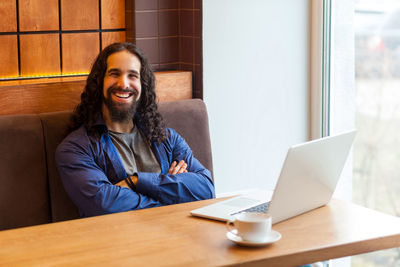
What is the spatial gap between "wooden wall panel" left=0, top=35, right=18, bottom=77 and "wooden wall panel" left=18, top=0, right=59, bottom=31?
0.08 m

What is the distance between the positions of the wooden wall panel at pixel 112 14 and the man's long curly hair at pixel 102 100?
451 millimetres

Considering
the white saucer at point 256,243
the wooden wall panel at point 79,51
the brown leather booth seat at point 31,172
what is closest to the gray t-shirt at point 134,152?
the brown leather booth seat at point 31,172

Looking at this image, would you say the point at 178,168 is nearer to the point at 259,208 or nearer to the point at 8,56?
the point at 259,208

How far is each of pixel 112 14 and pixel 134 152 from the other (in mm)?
861

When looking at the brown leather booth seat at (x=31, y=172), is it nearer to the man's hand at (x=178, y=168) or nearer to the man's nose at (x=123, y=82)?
the man's nose at (x=123, y=82)

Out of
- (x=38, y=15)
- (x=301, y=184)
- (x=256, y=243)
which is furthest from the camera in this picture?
(x=38, y=15)

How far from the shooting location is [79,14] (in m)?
3.06

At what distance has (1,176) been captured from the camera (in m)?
2.54

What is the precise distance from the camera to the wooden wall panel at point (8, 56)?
2881 mm

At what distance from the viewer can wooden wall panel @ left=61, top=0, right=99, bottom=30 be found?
9.90 ft

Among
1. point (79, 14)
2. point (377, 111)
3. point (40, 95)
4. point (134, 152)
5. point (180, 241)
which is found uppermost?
point (79, 14)

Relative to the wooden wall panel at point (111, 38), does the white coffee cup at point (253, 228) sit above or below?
below

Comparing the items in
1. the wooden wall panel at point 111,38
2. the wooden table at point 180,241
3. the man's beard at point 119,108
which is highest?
the wooden wall panel at point 111,38

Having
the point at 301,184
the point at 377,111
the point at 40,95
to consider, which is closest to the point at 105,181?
the point at 40,95
